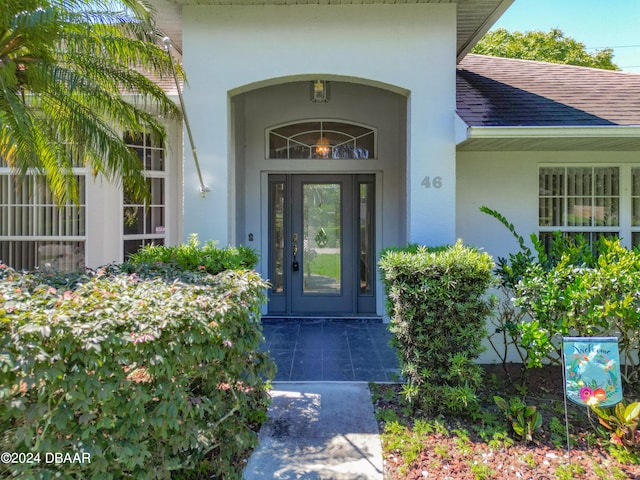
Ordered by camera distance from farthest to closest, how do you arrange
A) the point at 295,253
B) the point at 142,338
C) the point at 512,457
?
the point at 295,253
the point at 512,457
the point at 142,338

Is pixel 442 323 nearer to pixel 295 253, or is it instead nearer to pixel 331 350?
pixel 331 350

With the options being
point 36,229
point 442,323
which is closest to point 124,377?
point 442,323

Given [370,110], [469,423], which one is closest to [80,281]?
[469,423]

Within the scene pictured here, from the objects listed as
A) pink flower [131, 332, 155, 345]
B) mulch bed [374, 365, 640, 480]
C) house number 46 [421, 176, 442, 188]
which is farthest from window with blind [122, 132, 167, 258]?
mulch bed [374, 365, 640, 480]

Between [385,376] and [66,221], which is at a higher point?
[66,221]

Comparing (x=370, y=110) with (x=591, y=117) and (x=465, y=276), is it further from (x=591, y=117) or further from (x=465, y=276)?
(x=465, y=276)

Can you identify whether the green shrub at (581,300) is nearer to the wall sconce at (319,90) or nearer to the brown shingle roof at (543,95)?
the brown shingle roof at (543,95)

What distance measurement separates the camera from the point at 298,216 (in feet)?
24.5

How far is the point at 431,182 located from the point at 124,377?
13.4 feet

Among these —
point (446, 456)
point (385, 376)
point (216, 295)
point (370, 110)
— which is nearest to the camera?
point (216, 295)

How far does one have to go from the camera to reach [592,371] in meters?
3.36

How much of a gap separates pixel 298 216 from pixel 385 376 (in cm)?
357

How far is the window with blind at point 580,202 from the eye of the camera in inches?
243

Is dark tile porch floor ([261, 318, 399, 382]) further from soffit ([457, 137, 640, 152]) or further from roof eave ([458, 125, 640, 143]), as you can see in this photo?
soffit ([457, 137, 640, 152])
